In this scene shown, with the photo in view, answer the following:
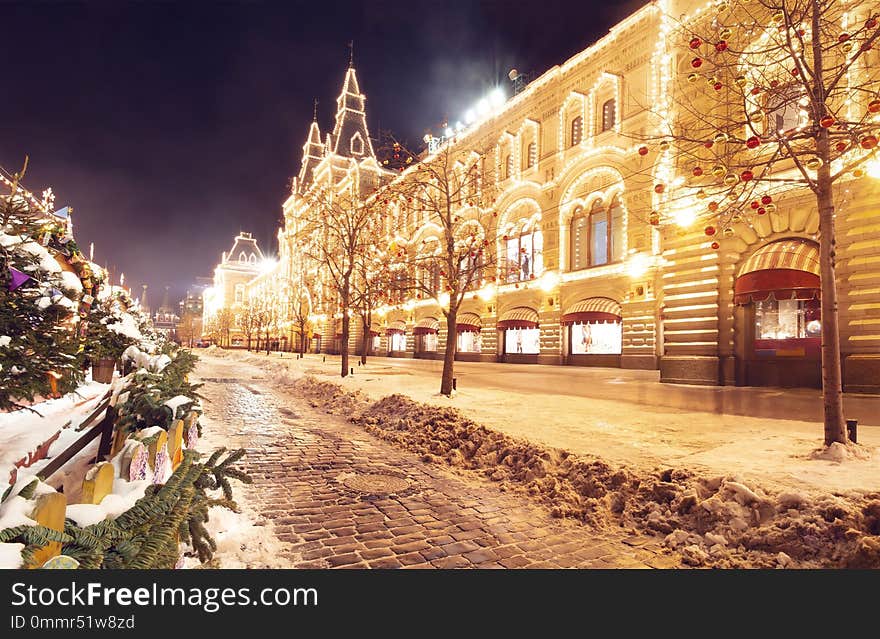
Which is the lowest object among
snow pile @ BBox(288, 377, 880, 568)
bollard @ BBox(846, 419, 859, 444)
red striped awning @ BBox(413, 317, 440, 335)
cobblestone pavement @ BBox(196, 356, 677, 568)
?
cobblestone pavement @ BBox(196, 356, 677, 568)

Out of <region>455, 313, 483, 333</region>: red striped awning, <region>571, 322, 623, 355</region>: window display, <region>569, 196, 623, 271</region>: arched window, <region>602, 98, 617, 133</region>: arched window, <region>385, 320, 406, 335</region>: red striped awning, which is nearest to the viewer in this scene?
<region>569, 196, 623, 271</region>: arched window

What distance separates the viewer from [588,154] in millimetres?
27531

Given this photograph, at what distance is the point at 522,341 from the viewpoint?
32406mm

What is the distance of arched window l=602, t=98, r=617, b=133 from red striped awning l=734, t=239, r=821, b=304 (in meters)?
15.5

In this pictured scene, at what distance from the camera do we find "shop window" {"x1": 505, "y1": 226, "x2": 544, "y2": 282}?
101ft

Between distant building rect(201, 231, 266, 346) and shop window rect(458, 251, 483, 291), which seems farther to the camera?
distant building rect(201, 231, 266, 346)

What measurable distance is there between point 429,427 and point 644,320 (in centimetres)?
1965

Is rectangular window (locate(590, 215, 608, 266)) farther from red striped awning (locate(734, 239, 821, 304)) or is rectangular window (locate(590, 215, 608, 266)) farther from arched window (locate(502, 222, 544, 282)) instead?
red striped awning (locate(734, 239, 821, 304))

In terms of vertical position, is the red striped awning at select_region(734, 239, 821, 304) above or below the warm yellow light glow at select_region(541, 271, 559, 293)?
below

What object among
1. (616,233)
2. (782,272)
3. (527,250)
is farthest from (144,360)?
(527,250)

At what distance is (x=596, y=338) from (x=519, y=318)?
5559 mm

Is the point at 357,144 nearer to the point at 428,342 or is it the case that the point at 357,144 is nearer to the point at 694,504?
the point at 428,342

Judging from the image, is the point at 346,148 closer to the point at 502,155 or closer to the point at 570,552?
the point at 502,155

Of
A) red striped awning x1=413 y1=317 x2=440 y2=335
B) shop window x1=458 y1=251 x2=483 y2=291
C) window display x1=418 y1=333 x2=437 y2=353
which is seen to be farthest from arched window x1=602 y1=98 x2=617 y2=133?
window display x1=418 y1=333 x2=437 y2=353
